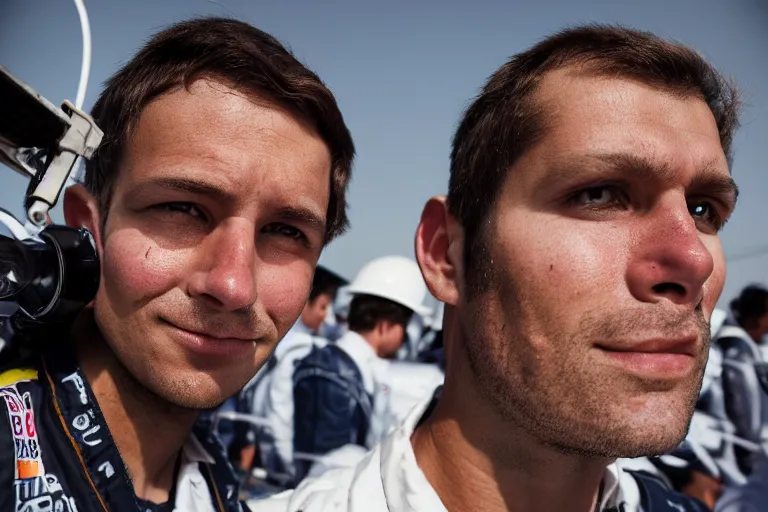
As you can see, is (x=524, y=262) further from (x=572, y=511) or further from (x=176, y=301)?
Answer: (x=176, y=301)

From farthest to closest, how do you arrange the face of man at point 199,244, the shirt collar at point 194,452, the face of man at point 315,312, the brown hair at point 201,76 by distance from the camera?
the face of man at point 315,312
the shirt collar at point 194,452
the brown hair at point 201,76
the face of man at point 199,244

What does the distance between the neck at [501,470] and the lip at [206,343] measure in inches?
29.1

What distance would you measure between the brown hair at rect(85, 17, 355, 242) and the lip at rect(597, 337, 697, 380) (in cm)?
122

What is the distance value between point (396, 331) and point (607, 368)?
17.5ft

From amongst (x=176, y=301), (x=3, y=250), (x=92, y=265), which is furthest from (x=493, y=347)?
(x=3, y=250)

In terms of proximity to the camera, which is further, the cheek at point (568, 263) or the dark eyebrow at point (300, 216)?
the dark eyebrow at point (300, 216)

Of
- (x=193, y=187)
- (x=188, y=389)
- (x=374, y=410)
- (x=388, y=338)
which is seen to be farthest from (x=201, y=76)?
(x=388, y=338)

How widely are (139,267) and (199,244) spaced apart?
177mm

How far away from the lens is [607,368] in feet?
5.41

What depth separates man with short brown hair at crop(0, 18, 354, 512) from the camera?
177 centimetres

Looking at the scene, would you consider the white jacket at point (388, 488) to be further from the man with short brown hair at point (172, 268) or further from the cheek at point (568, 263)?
the cheek at point (568, 263)

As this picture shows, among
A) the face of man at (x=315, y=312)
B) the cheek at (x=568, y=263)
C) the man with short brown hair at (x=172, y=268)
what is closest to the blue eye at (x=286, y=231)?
the man with short brown hair at (x=172, y=268)

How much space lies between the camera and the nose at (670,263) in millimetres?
1623

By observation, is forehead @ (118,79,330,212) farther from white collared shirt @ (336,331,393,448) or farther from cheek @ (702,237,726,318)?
white collared shirt @ (336,331,393,448)
